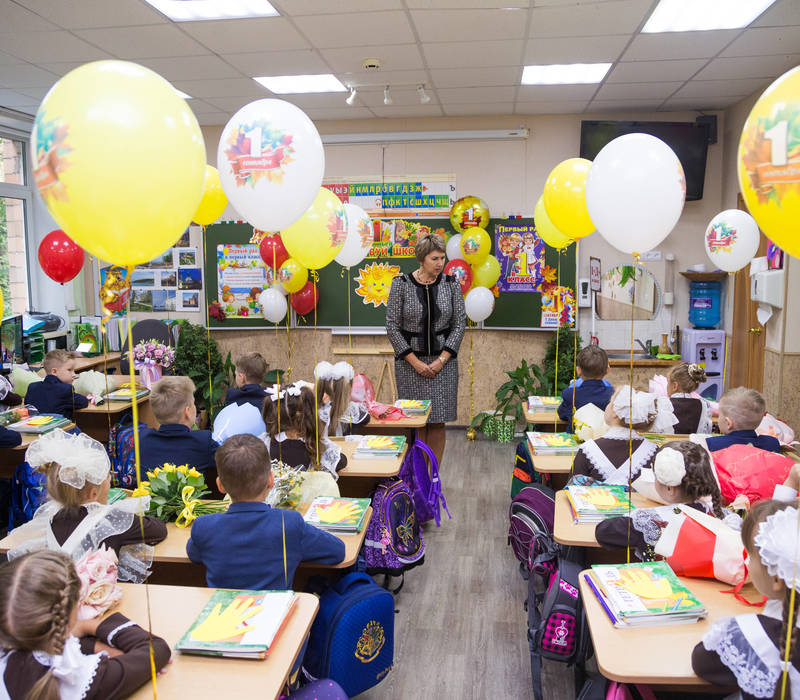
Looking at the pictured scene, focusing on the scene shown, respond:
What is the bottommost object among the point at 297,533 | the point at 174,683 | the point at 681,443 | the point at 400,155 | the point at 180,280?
the point at 174,683

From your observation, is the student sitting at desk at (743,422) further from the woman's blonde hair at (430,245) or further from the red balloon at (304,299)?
the red balloon at (304,299)

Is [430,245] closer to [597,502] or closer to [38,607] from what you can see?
[597,502]

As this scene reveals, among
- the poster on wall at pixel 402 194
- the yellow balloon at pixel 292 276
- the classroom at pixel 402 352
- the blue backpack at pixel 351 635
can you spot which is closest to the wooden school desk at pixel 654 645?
the classroom at pixel 402 352

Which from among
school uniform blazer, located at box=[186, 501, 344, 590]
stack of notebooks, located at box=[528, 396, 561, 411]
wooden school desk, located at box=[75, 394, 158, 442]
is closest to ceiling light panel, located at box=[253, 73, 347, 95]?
wooden school desk, located at box=[75, 394, 158, 442]

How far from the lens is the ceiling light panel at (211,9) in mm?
3324

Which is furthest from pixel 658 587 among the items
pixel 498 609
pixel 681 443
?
pixel 498 609

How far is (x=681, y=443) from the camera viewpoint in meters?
2.03

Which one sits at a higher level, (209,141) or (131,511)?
(209,141)

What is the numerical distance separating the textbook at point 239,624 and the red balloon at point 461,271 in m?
4.13

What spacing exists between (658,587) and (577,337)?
14.5 feet

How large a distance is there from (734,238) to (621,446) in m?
2.21

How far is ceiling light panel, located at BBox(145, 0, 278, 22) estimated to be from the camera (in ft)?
10.9

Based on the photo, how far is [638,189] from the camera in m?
2.40

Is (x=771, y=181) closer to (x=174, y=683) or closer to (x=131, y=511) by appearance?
(x=174, y=683)
